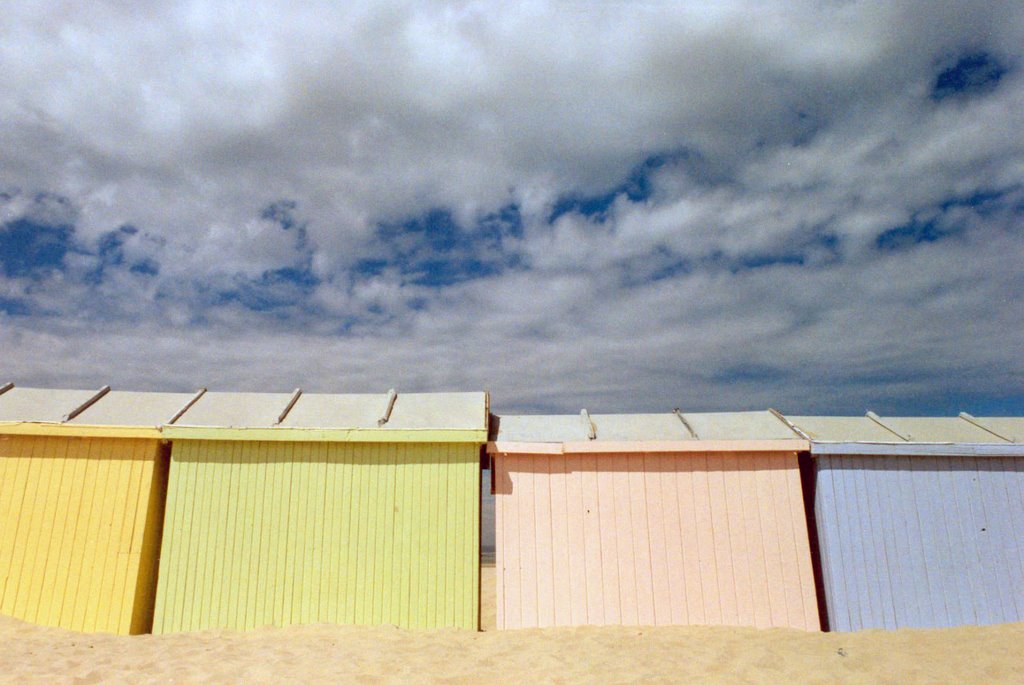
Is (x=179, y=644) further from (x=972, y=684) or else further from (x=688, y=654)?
(x=972, y=684)

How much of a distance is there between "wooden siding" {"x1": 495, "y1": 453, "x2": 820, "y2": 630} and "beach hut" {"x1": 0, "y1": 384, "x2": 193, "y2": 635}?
5061mm

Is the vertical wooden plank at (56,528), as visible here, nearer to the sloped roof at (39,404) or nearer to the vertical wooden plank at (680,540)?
the sloped roof at (39,404)

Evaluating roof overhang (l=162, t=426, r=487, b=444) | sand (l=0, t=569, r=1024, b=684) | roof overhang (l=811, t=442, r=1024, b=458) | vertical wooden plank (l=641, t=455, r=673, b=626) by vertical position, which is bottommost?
sand (l=0, t=569, r=1024, b=684)

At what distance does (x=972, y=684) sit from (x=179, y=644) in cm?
897

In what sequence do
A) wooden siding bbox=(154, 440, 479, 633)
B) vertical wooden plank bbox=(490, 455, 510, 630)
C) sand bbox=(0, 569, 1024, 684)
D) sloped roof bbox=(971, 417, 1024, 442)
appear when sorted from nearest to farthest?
sand bbox=(0, 569, 1024, 684)
wooden siding bbox=(154, 440, 479, 633)
vertical wooden plank bbox=(490, 455, 510, 630)
sloped roof bbox=(971, 417, 1024, 442)

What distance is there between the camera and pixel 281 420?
28.7 ft

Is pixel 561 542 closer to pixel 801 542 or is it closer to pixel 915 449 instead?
pixel 801 542

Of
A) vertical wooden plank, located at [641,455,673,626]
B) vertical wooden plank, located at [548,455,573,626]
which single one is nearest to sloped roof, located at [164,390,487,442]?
vertical wooden plank, located at [548,455,573,626]

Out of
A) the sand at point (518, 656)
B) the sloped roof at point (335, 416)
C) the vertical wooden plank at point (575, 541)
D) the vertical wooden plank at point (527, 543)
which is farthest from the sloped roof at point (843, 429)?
the sloped roof at point (335, 416)

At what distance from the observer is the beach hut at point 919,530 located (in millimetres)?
7922

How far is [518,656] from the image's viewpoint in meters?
6.70

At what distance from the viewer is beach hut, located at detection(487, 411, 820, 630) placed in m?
7.94

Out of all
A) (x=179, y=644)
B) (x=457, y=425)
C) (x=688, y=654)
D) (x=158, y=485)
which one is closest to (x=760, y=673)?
(x=688, y=654)

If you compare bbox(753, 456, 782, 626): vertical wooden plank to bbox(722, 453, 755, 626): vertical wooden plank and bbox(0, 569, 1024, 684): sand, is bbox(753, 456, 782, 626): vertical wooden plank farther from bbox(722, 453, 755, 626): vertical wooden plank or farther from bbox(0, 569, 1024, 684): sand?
bbox(0, 569, 1024, 684): sand
